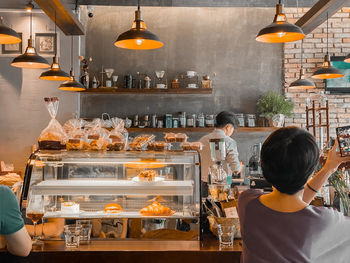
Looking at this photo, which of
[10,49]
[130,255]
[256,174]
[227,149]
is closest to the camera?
[130,255]

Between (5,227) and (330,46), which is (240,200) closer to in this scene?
(5,227)

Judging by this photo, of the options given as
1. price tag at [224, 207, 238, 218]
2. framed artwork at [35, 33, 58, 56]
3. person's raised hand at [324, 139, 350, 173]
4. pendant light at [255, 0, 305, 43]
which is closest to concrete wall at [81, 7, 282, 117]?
framed artwork at [35, 33, 58, 56]

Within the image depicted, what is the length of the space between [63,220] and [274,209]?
1490mm

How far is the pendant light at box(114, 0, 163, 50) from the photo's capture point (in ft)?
9.66

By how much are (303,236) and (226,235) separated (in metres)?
0.87

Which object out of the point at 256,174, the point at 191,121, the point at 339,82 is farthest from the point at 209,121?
the point at 339,82

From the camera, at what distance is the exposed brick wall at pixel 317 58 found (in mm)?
6695

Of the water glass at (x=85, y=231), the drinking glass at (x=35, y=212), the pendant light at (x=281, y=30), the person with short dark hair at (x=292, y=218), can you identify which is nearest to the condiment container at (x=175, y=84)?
the pendant light at (x=281, y=30)

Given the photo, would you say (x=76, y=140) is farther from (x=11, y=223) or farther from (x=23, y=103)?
(x=23, y=103)

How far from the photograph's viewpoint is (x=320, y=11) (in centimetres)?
493

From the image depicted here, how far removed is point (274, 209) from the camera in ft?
4.68

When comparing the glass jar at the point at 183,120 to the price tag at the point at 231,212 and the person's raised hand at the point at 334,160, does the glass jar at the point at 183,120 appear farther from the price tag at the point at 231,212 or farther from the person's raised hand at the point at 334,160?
the person's raised hand at the point at 334,160

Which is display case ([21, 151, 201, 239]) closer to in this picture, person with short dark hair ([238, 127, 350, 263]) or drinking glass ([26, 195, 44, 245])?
drinking glass ([26, 195, 44, 245])

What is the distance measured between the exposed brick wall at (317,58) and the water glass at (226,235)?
4.89m
